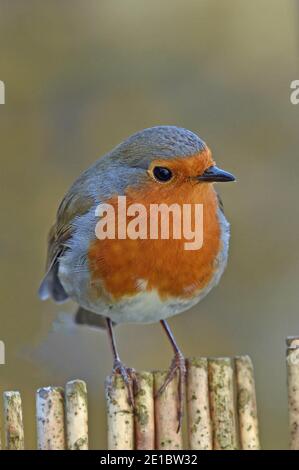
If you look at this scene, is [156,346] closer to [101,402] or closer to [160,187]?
[101,402]

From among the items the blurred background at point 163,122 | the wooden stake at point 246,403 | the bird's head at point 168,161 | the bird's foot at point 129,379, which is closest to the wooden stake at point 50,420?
the bird's foot at point 129,379

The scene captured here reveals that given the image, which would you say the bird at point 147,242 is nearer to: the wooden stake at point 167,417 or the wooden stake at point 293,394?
the wooden stake at point 167,417

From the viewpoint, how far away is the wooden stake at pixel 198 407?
1.54 meters

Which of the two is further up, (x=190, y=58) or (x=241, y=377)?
(x=190, y=58)

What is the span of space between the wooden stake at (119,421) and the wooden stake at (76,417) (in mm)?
50

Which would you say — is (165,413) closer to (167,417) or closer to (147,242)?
(167,417)

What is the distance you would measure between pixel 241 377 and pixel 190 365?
10 cm

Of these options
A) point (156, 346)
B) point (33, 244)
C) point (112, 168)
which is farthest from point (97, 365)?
point (112, 168)

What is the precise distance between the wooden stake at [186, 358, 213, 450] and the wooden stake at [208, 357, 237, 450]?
0.5 inches

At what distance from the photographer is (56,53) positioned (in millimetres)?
2830

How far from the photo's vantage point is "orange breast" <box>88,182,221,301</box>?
1.89 m

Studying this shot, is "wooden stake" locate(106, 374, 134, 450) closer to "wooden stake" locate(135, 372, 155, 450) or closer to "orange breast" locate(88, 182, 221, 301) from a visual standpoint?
"wooden stake" locate(135, 372, 155, 450)
